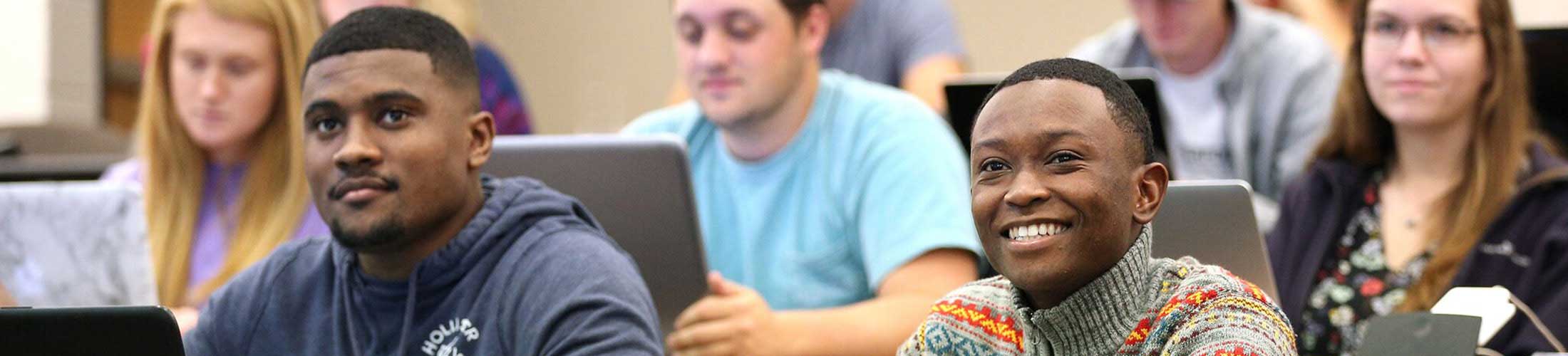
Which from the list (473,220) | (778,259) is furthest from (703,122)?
(473,220)

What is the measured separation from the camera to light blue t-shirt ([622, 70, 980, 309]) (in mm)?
2148

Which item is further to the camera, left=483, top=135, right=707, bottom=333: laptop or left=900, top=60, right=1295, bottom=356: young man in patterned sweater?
left=483, top=135, right=707, bottom=333: laptop

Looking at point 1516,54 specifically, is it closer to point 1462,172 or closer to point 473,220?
point 1462,172

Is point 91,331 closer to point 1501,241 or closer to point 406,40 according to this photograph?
point 406,40

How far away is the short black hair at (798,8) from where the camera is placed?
7.77ft

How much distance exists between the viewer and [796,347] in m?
1.95

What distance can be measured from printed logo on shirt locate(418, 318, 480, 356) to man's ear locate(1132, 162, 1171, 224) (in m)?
0.60

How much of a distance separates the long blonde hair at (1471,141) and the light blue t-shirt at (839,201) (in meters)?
0.55

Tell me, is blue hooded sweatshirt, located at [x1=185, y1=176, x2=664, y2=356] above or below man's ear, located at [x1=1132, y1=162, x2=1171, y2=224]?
below

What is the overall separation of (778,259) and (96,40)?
3.39 m

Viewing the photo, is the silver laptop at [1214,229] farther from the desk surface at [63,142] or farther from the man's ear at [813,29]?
the desk surface at [63,142]

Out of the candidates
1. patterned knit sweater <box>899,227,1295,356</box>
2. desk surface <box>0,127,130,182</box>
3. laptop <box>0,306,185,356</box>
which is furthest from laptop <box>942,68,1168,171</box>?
desk surface <box>0,127,130,182</box>

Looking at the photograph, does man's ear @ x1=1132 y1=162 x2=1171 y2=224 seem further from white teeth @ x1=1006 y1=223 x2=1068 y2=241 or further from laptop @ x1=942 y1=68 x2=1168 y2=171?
laptop @ x1=942 y1=68 x2=1168 y2=171

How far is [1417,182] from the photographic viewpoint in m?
2.41
